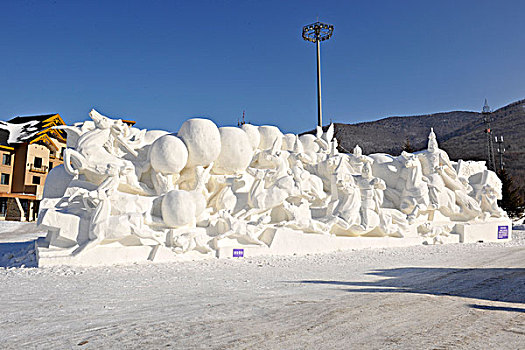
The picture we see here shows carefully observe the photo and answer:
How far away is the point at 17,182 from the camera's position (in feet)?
80.1

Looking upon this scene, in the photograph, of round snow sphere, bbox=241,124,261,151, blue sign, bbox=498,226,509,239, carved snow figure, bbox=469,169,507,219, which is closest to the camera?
round snow sphere, bbox=241,124,261,151

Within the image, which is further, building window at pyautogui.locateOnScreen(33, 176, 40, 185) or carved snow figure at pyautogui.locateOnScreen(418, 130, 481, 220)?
building window at pyautogui.locateOnScreen(33, 176, 40, 185)

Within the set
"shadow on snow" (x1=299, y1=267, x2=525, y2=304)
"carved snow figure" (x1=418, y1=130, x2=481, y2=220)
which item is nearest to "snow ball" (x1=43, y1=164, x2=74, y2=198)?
"shadow on snow" (x1=299, y1=267, x2=525, y2=304)

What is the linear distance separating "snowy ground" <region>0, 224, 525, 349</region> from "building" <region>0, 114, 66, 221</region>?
19736 millimetres

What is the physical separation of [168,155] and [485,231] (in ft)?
31.3

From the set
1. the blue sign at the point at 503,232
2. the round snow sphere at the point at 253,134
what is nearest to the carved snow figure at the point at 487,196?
the blue sign at the point at 503,232

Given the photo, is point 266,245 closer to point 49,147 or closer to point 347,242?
point 347,242

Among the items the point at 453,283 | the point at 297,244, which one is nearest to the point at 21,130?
the point at 297,244

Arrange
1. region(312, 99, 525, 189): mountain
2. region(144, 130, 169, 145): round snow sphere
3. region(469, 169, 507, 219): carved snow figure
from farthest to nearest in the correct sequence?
region(312, 99, 525, 189): mountain < region(469, 169, 507, 219): carved snow figure < region(144, 130, 169, 145): round snow sphere

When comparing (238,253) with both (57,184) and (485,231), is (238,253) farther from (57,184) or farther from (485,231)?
(485,231)

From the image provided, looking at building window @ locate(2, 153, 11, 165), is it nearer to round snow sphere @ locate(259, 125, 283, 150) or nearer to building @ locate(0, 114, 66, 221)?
building @ locate(0, 114, 66, 221)

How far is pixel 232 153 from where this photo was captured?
9.39m

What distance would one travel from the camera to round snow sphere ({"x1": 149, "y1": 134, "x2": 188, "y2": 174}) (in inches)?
336

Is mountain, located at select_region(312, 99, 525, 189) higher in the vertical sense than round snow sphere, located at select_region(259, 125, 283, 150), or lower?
higher
